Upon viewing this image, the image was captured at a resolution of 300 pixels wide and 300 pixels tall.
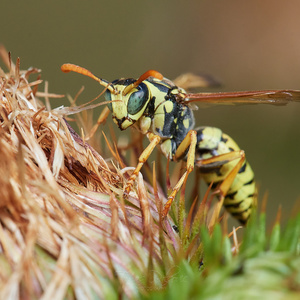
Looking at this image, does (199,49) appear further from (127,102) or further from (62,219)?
(62,219)

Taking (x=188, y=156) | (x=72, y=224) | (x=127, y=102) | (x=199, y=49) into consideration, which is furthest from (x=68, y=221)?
(x=199, y=49)

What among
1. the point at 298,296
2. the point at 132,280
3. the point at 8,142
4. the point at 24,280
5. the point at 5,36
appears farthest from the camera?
the point at 5,36

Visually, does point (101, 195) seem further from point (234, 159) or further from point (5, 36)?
point (5, 36)

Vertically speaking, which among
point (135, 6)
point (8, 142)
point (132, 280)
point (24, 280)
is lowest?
point (132, 280)

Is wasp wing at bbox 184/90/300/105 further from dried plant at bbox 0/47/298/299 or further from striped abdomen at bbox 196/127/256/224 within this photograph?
dried plant at bbox 0/47/298/299

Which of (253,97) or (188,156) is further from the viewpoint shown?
(253,97)

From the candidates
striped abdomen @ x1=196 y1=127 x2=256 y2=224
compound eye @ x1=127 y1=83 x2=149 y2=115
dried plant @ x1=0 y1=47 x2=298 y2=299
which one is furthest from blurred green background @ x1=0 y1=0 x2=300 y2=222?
dried plant @ x1=0 y1=47 x2=298 y2=299

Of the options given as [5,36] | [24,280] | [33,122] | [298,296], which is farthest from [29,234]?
[5,36]
